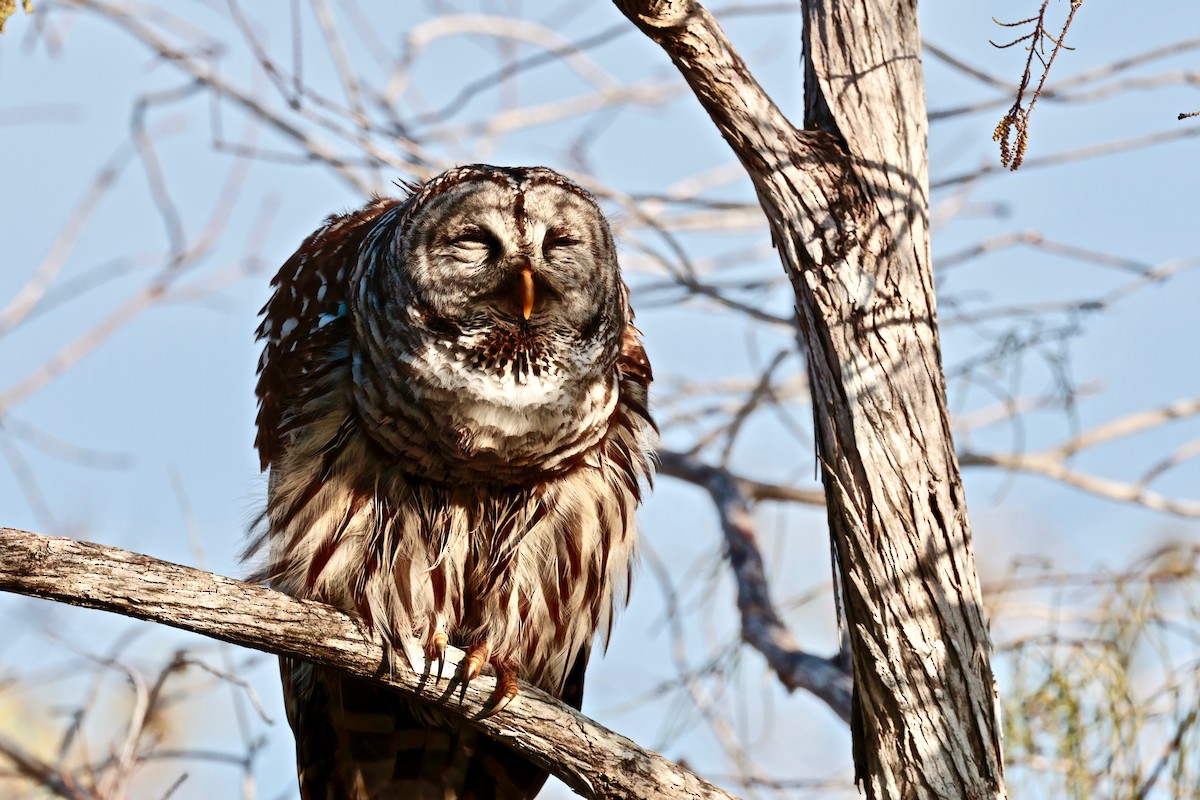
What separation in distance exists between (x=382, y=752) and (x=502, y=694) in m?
1.01

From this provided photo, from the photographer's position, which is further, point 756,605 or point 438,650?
point 756,605

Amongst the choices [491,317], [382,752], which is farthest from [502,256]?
[382,752]

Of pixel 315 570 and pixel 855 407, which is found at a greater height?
pixel 855 407

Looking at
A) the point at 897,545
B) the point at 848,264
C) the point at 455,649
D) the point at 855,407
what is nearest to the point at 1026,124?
the point at 848,264

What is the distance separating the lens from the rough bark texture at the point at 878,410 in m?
2.75

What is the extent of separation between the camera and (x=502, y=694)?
3.15 metres

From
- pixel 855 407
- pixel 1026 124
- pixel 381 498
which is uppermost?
pixel 1026 124

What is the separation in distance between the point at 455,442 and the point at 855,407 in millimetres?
1221

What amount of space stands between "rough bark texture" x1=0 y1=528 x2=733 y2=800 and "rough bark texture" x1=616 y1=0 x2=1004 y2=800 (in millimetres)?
485

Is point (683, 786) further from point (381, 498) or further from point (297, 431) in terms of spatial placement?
point (297, 431)

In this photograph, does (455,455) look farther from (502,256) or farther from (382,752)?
(382,752)

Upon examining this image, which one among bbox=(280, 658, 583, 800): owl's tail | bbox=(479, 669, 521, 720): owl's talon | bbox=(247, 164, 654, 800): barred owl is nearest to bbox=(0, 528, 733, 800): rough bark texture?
bbox=(479, 669, 521, 720): owl's talon

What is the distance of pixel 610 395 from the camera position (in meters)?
3.77

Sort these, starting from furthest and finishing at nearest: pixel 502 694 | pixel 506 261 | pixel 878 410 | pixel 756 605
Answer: pixel 756 605, pixel 506 261, pixel 502 694, pixel 878 410
